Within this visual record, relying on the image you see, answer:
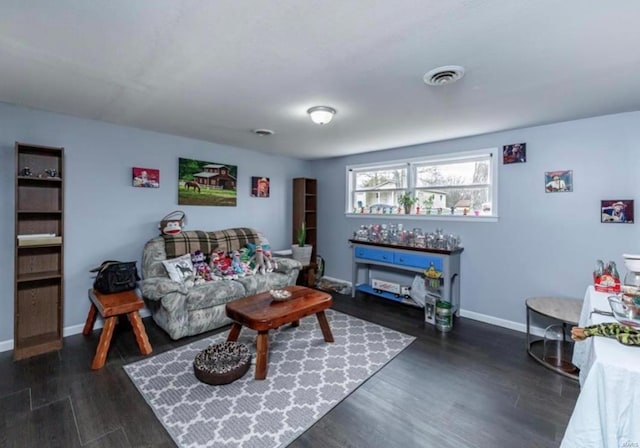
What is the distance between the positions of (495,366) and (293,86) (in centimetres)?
281

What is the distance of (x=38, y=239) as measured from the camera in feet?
8.49

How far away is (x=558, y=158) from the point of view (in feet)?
9.71

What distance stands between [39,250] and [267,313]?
2360 millimetres

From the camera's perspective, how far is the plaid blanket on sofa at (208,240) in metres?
3.43

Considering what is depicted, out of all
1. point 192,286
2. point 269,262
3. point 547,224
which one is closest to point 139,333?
point 192,286

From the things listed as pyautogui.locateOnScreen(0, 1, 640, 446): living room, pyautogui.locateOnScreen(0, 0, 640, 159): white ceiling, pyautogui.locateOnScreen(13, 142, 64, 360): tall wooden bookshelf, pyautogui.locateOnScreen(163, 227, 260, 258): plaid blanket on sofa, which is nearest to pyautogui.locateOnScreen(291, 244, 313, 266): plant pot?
pyautogui.locateOnScreen(163, 227, 260, 258): plaid blanket on sofa

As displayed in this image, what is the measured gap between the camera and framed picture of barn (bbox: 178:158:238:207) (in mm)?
3773

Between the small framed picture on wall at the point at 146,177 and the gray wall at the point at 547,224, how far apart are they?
135 inches

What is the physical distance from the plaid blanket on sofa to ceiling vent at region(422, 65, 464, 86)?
302cm

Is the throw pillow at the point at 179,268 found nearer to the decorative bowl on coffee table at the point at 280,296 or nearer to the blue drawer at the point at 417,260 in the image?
the decorative bowl on coffee table at the point at 280,296

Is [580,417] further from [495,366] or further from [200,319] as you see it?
[200,319]

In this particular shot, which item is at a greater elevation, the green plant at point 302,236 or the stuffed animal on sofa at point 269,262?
the green plant at point 302,236

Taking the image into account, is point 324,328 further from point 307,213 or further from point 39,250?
point 39,250

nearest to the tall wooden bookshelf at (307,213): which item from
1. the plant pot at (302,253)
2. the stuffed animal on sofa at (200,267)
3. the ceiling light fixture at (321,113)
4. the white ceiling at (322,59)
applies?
the plant pot at (302,253)
